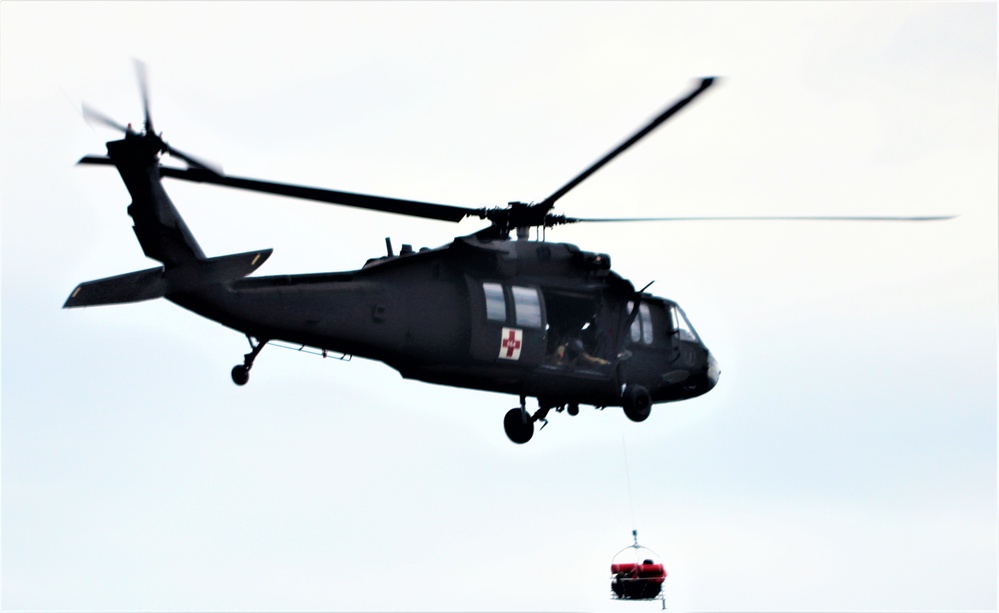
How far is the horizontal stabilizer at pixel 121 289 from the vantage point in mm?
28500

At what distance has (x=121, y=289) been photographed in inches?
1130

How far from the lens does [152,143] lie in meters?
29.0

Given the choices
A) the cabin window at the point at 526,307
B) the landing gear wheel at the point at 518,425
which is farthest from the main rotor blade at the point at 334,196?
the landing gear wheel at the point at 518,425

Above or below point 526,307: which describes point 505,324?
below

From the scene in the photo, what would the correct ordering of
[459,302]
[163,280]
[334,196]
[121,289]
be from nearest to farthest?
[121,289] < [163,280] < [334,196] < [459,302]

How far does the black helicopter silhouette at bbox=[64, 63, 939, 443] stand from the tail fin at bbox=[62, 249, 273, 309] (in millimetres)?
25

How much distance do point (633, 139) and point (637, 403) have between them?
714 centimetres

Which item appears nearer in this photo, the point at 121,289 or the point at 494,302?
the point at 121,289

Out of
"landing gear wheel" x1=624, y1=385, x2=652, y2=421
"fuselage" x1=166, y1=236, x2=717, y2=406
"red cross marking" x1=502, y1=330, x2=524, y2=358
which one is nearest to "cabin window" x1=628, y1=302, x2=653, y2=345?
"fuselage" x1=166, y1=236, x2=717, y2=406

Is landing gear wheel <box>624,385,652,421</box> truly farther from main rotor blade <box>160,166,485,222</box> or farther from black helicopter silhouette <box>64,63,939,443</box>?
main rotor blade <box>160,166,485,222</box>

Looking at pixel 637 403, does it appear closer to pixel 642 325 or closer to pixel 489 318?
pixel 642 325

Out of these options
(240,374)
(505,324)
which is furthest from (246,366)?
(505,324)

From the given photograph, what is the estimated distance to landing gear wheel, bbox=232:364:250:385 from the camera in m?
29.2

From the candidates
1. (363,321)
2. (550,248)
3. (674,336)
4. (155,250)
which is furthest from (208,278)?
(674,336)
